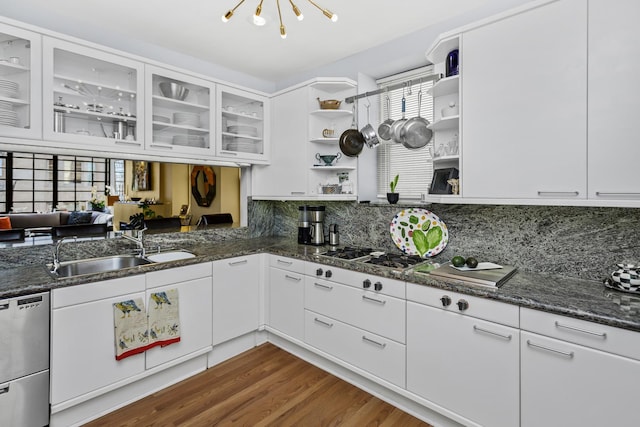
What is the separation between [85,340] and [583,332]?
2.57m

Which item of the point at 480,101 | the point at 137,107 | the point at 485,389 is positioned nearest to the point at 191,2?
the point at 137,107

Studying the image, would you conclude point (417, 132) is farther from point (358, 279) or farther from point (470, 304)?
point (470, 304)

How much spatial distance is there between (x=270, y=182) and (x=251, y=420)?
2065 millimetres

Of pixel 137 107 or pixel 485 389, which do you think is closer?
pixel 485 389

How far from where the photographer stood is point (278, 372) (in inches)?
100

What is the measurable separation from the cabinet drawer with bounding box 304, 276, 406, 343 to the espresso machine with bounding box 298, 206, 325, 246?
0.55m

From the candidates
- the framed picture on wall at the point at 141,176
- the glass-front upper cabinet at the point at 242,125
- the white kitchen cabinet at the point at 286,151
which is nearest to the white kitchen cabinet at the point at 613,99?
the white kitchen cabinet at the point at 286,151

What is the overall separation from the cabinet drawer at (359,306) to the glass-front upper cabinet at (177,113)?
1507 millimetres

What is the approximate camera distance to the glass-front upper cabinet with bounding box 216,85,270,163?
2984mm

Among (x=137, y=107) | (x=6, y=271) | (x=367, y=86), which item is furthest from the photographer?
(x=367, y=86)

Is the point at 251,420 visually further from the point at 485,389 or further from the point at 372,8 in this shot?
the point at 372,8

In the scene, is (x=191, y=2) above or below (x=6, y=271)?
above

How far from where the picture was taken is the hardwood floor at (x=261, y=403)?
201 cm

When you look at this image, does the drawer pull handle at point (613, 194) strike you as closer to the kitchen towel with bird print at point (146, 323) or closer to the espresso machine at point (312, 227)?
the espresso machine at point (312, 227)
